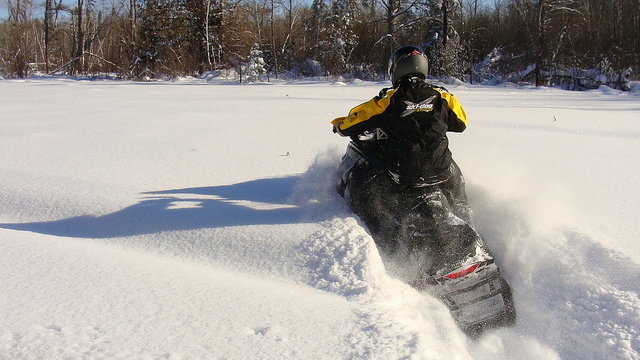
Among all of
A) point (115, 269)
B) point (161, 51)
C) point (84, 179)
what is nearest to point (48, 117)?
point (84, 179)

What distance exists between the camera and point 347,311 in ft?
6.58

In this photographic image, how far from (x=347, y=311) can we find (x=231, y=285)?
62cm

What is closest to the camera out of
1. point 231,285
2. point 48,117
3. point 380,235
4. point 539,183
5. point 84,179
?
point 231,285

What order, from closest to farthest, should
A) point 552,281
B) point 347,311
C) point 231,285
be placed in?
point 347,311 → point 231,285 → point 552,281

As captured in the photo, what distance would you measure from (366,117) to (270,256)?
1.14 metres

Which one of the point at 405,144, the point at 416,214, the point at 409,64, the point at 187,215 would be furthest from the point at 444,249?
the point at 187,215

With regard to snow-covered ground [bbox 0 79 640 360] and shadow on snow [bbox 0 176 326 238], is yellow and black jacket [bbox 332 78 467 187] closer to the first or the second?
snow-covered ground [bbox 0 79 640 360]

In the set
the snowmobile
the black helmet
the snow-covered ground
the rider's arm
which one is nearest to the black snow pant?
the snowmobile

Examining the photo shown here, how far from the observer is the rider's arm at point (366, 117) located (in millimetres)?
2900

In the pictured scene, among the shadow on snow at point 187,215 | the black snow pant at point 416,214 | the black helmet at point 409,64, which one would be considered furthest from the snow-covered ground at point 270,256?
the black helmet at point 409,64

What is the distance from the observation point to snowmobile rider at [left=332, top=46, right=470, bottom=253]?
2.74 metres

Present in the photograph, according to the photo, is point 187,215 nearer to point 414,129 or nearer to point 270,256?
point 270,256

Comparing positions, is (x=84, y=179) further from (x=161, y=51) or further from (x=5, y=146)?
(x=161, y=51)

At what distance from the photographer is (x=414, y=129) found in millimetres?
2744
